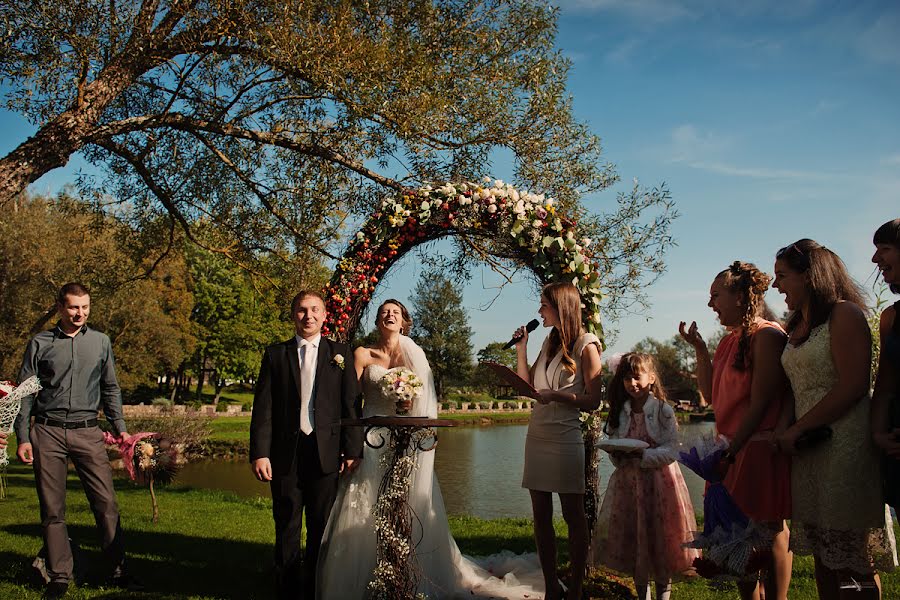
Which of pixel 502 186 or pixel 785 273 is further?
pixel 502 186

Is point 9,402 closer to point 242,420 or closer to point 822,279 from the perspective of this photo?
point 822,279

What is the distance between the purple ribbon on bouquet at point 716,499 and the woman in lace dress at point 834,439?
11.4 inches

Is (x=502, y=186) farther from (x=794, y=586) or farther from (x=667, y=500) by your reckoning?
(x=794, y=586)

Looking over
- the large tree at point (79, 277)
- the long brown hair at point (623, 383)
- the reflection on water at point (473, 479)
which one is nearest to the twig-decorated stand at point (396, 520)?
the long brown hair at point (623, 383)

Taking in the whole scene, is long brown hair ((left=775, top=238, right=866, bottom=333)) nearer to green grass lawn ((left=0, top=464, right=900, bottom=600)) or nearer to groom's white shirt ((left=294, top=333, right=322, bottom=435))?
green grass lawn ((left=0, top=464, right=900, bottom=600))

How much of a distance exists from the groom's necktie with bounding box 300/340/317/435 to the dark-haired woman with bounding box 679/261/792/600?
266 centimetres

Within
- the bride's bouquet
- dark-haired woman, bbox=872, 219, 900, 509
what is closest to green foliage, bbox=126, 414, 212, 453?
the bride's bouquet

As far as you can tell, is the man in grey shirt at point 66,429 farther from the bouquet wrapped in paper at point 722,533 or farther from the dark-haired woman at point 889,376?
the dark-haired woman at point 889,376

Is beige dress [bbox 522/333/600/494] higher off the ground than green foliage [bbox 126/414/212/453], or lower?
higher

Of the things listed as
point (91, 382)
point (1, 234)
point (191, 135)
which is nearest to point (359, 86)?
point (191, 135)

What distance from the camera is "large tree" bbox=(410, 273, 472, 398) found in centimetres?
4262

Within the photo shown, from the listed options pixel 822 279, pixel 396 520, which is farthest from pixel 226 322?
pixel 822 279

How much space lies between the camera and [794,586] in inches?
219

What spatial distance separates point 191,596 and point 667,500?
3.68m
